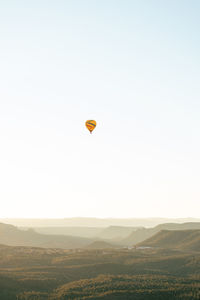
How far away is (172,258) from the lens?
226 ft

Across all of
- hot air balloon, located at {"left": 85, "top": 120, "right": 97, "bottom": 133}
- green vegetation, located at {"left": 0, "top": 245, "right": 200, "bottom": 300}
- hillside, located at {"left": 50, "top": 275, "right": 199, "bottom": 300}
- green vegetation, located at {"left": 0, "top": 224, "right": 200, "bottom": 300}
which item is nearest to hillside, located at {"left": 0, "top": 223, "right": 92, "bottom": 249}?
green vegetation, located at {"left": 0, "top": 224, "right": 200, "bottom": 300}

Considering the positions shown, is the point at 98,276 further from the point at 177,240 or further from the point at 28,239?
the point at 28,239

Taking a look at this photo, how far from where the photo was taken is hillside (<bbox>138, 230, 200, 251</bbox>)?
94375 mm

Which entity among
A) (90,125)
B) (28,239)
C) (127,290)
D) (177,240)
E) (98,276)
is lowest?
(28,239)

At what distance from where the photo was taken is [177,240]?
10506 cm

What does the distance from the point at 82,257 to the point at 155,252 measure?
22.4 m

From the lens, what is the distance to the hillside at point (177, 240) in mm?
94375

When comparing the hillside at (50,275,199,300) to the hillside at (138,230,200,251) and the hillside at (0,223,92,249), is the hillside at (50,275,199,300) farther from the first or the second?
the hillside at (0,223,92,249)

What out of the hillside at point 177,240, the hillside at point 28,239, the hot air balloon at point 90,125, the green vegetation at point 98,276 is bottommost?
the hillside at point 28,239

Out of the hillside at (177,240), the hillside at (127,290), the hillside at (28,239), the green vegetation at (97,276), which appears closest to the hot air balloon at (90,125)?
the green vegetation at (97,276)

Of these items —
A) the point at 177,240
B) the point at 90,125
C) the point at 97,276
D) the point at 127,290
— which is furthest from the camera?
the point at 177,240

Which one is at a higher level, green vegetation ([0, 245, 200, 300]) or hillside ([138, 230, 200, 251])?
hillside ([138, 230, 200, 251])

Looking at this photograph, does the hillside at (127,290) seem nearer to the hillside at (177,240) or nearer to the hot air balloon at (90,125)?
the hot air balloon at (90,125)

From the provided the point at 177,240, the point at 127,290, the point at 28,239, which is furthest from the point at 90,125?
the point at 28,239
